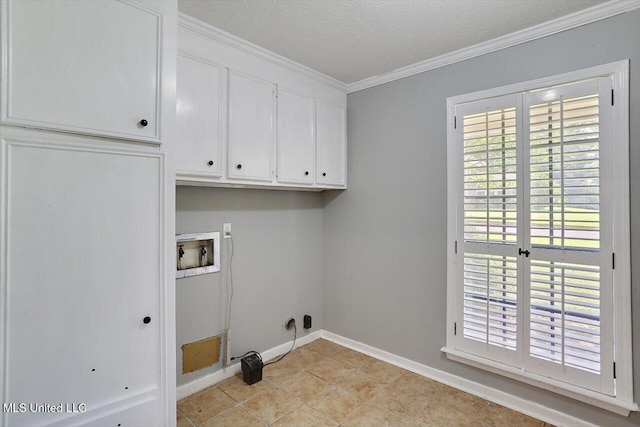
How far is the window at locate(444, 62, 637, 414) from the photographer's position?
1866 mm

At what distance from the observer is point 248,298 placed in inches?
110

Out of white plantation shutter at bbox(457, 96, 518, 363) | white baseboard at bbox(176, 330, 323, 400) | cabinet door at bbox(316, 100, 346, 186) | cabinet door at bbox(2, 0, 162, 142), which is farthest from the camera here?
cabinet door at bbox(316, 100, 346, 186)

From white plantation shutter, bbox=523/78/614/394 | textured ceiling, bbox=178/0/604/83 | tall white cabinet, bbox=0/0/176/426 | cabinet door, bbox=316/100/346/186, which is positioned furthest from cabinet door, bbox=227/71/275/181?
white plantation shutter, bbox=523/78/614/394

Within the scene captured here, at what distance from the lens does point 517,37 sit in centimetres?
216

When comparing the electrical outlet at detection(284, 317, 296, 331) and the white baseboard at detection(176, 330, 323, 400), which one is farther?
the electrical outlet at detection(284, 317, 296, 331)

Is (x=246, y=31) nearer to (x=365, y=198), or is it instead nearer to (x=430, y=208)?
(x=365, y=198)

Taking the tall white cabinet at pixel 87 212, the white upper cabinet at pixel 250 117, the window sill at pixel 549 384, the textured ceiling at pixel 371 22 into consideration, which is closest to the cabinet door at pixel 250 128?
the white upper cabinet at pixel 250 117

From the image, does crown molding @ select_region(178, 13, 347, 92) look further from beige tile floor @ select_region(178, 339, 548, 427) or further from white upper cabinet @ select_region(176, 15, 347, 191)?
beige tile floor @ select_region(178, 339, 548, 427)

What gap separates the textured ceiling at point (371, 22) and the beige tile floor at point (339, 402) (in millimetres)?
2498

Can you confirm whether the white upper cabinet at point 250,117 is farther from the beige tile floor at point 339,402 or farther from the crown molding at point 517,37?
the beige tile floor at point 339,402

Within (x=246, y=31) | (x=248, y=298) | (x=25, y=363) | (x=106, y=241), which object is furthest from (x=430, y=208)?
(x=25, y=363)

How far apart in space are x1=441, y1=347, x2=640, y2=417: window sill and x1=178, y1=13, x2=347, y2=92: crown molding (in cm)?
244

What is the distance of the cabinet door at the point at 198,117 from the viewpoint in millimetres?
2008

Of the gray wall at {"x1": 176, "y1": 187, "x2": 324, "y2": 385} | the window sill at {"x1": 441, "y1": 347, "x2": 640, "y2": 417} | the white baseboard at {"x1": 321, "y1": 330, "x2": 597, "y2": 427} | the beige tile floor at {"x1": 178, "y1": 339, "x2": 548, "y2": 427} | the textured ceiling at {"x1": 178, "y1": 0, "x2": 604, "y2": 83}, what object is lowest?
the beige tile floor at {"x1": 178, "y1": 339, "x2": 548, "y2": 427}
